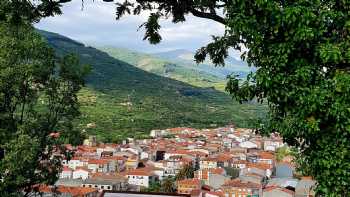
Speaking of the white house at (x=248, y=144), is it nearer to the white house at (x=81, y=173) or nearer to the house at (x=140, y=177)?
the house at (x=140, y=177)

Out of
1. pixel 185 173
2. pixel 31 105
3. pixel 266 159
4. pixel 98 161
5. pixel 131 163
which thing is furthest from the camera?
pixel 131 163

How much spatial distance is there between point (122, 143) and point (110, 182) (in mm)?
39431

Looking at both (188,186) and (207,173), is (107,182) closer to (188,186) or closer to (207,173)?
(188,186)

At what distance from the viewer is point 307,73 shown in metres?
6.82

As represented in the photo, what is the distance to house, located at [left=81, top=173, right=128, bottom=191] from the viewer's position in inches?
2781

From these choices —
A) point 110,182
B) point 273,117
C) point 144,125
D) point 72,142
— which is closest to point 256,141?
point 144,125

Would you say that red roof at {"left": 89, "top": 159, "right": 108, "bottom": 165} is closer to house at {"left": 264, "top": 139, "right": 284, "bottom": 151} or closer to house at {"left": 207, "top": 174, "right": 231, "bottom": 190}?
house at {"left": 207, "top": 174, "right": 231, "bottom": 190}

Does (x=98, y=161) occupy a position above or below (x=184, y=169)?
below

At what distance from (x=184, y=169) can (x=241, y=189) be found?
734 inches

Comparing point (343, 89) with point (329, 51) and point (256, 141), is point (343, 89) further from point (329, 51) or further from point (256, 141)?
point (256, 141)

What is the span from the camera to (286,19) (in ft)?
22.0

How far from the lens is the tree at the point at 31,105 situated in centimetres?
1448

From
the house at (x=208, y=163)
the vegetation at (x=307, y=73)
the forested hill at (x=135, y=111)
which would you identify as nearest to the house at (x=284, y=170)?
the house at (x=208, y=163)

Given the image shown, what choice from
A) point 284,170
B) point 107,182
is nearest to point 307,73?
point 107,182
